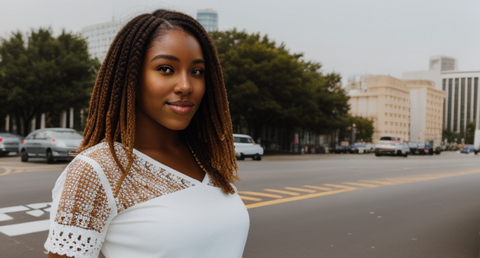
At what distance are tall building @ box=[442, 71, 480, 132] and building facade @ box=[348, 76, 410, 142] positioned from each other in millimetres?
36470

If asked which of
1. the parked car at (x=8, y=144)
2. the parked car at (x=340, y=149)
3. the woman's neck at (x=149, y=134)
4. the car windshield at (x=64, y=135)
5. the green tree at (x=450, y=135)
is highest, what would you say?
the green tree at (x=450, y=135)

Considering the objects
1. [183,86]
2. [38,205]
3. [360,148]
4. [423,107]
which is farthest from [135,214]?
[423,107]

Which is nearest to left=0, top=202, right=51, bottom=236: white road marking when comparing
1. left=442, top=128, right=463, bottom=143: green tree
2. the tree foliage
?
the tree foliage

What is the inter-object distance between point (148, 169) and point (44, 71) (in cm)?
2900

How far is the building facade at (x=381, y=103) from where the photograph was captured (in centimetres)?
10312

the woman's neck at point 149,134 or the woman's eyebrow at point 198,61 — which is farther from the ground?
the woman's eyebrow at point 198,61

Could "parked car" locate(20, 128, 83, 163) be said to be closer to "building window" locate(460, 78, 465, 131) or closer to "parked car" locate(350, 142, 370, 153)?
"parked car" locate(350, 142, 370, 153)

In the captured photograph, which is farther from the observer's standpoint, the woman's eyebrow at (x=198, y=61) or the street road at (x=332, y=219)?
the street road at (x=332, y=219)

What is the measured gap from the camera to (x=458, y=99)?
139875 millimetres

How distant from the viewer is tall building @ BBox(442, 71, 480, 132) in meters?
133

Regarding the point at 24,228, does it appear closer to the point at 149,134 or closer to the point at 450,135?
the point at 149,134

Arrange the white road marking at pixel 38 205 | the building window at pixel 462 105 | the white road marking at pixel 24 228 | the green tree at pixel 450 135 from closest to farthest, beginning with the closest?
the white road marking at pixel 24 228 < the white road marking at pixel 38 205 < the green tree at pixel 450 135 < the building window at pixel 462 105

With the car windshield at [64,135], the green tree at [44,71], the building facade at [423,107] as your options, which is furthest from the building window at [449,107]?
the car windshield at [64,135]

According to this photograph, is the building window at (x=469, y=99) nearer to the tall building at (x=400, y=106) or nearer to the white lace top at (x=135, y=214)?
the tall building at (x=400, y=106)
